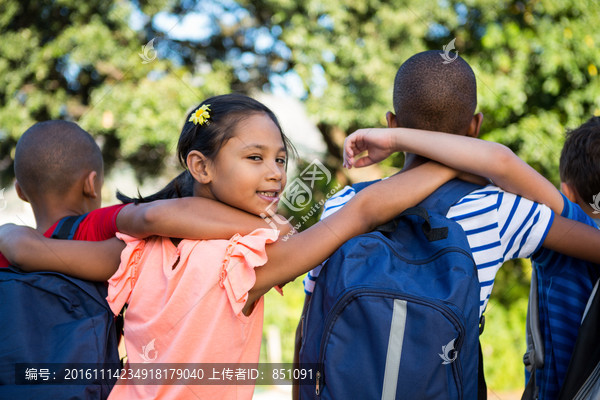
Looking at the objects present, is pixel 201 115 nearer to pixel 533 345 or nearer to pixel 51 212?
→ pixel 51 212

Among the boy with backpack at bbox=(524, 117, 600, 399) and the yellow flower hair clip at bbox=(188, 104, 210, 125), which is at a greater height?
the yellow flower hair clip at bbox=(188, 104, 210, 125)

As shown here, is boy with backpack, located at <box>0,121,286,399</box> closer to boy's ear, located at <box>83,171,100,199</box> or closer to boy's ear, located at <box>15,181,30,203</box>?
boy's ear, located at <box>83,171,100,199</box>

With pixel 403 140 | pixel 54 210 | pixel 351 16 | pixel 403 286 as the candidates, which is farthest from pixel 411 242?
pixel 351 16

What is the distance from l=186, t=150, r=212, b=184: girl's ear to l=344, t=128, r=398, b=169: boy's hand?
0.40 meters

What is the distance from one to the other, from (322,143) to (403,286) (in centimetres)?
600

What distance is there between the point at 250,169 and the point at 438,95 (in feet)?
1.87

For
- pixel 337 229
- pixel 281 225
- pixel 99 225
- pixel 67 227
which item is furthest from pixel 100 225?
pixel 337 229

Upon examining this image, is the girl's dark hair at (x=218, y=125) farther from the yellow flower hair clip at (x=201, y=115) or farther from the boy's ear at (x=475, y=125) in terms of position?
the boy's ear at (x=475, y=125)

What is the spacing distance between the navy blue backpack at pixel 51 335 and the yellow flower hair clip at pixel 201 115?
21.8 inches

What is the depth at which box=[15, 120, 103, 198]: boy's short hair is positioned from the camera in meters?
1.87

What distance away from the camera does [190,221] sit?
1489 millimetres

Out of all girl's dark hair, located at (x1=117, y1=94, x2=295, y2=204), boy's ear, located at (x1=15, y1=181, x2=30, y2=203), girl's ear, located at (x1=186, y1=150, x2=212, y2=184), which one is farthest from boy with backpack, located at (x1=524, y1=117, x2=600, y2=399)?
boy's ear, located at (x1=15, y1=181, x2=30, y2=203)

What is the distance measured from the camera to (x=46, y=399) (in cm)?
150

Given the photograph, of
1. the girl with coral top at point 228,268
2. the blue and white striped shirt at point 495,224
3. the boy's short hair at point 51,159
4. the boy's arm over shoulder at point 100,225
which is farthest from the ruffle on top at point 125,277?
the blue and white striped shirt at point 495,224
